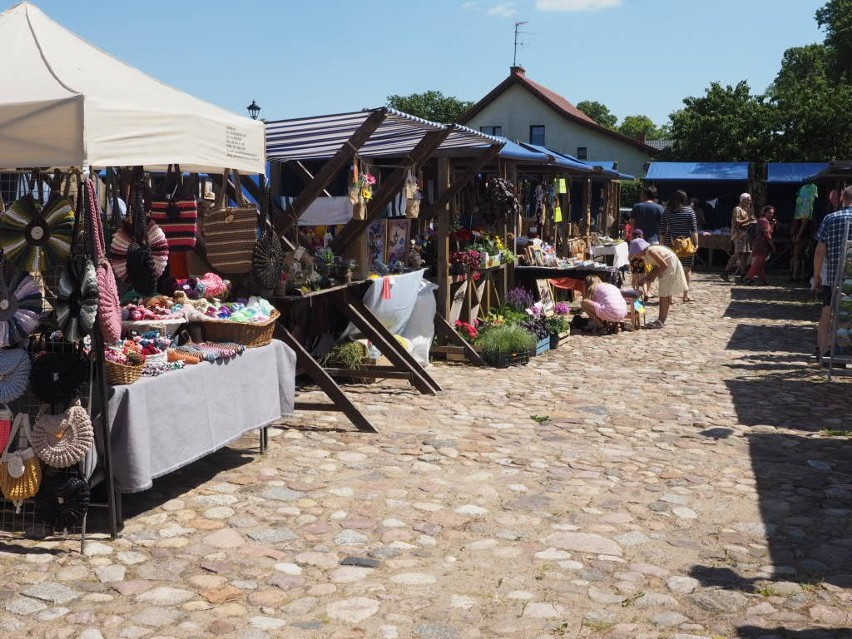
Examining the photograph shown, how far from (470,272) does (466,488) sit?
569 cm

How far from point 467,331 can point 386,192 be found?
277 cm

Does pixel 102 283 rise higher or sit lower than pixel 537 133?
lower

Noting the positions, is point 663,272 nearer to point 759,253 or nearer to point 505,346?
point 505,346

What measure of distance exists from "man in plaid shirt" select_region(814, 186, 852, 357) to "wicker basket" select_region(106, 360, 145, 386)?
6.78 metres

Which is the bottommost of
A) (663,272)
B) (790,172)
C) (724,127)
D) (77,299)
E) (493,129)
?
(663,272)

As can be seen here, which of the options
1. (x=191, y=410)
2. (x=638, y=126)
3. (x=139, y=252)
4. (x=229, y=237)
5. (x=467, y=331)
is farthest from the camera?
(x=638, y=126)

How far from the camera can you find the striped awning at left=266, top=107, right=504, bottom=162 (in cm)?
770

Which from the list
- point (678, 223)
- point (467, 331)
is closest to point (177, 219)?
point (467, 331)

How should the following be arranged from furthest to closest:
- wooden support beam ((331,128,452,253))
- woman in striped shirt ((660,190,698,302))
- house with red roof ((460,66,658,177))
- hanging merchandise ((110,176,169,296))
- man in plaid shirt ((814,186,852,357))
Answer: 1. house with red roof ((460,66,658,177))
2. woman in striped shirt ((660,190,698,302))
3. man in plaid shirt ((814,186,852,357))
4. wooden support beam ((331,128,452,253))
5. hanging merchandise ((110,176,169,296))

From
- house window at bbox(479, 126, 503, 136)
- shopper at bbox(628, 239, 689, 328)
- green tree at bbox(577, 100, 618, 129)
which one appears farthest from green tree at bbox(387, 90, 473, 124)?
shopper at bbox(628, 239, 689, 328)

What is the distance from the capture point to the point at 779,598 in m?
4.28

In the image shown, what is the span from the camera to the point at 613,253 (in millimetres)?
19766

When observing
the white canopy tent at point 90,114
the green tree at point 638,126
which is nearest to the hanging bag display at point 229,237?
the white canopy tent at point 90,114

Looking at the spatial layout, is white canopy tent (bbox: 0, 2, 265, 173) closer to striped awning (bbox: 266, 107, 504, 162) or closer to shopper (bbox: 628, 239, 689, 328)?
striped awning (bbox: 266, 107, 504, 162)
